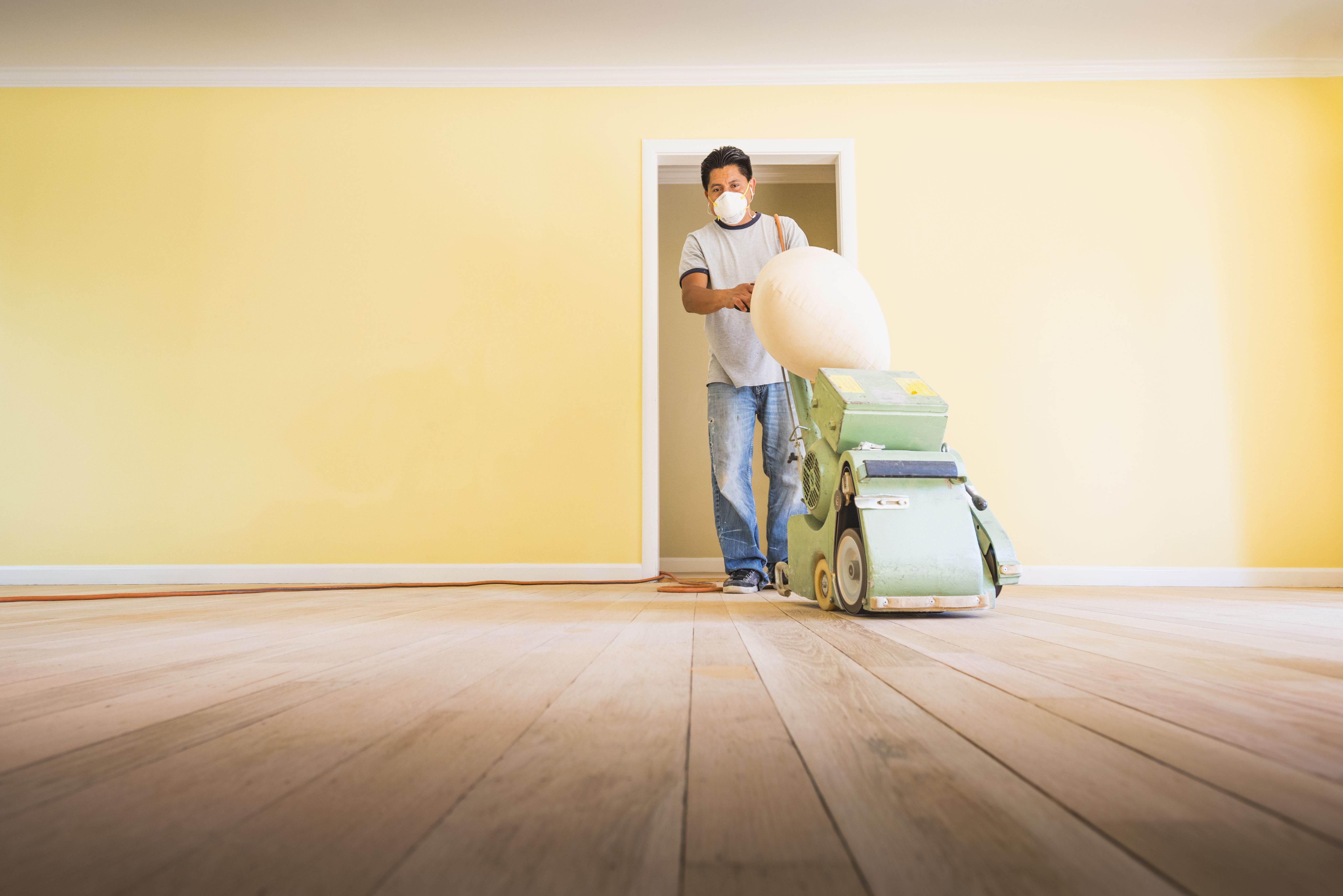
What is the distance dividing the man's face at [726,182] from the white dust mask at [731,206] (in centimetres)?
1

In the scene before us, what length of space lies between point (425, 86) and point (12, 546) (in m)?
2.62

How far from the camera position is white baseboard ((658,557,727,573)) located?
417 centimetres

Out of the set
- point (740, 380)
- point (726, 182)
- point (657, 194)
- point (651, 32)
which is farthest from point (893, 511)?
point (651, 32)

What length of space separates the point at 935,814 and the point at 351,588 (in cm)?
262

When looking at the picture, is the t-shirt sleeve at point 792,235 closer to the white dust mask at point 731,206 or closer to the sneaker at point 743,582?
the white dust mask at point 731,206

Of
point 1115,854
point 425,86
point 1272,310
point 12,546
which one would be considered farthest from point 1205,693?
point 12,546

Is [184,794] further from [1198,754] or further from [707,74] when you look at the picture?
[707,74]

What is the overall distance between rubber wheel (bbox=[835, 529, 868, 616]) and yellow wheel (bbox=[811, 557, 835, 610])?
0.10ft

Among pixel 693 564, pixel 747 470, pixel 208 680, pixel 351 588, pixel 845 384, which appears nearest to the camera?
pixel 208 680

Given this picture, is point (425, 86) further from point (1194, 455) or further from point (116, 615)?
point (1194, 455)

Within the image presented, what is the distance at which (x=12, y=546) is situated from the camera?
304 centimetres

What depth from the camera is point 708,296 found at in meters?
2.20

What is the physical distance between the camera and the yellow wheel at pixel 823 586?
164 centimetres

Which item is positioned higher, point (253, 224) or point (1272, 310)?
point (253, 224)
